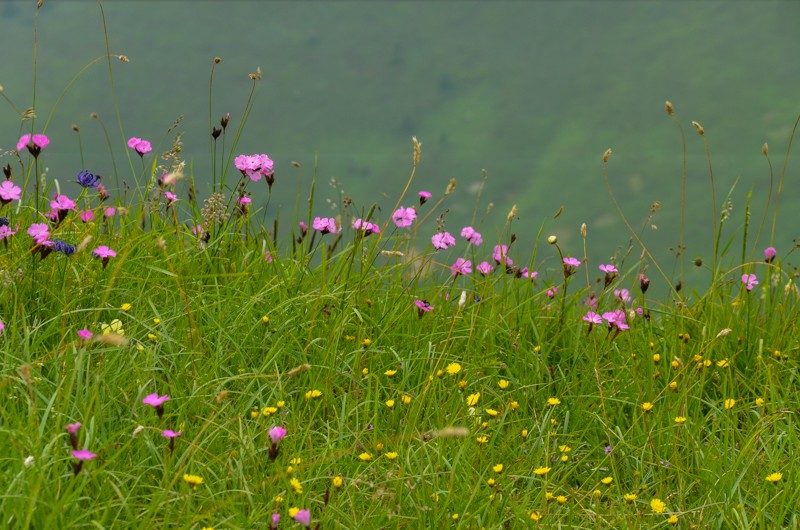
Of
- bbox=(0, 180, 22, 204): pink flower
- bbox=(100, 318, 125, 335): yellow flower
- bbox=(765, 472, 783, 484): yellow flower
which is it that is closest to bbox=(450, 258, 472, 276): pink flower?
bbox=(100, 318, 125, 335): yellow flower

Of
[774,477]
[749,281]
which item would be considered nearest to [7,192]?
[774,477]

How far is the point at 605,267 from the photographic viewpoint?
3.44 metres

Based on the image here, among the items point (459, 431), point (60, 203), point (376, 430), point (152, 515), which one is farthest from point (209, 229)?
point (459, 431)

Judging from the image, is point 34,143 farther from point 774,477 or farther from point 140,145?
point 774,477

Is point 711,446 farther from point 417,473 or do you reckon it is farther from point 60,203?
point 60,203

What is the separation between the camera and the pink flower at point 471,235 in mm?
3652

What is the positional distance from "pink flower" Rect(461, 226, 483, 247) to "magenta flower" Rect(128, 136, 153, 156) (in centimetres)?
128

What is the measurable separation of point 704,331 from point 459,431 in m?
1.82

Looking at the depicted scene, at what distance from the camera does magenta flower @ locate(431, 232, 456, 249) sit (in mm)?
3467

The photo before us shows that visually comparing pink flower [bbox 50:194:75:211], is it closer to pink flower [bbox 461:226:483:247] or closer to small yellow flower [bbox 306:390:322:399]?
small yellow flower [bbox 306:390:322:399]

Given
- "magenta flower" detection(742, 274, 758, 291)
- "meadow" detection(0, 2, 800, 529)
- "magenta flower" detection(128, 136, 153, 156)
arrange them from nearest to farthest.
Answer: "meadow" detection(0, 2, 800, 529)
"magenta flower" detection(128, 136, 153, 156)
"magenta flower" detection(742, 274, 758, 291)

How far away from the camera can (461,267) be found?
3430mm

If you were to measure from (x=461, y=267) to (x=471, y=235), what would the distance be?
28 centimetres

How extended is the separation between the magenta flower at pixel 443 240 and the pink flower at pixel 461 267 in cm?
8
